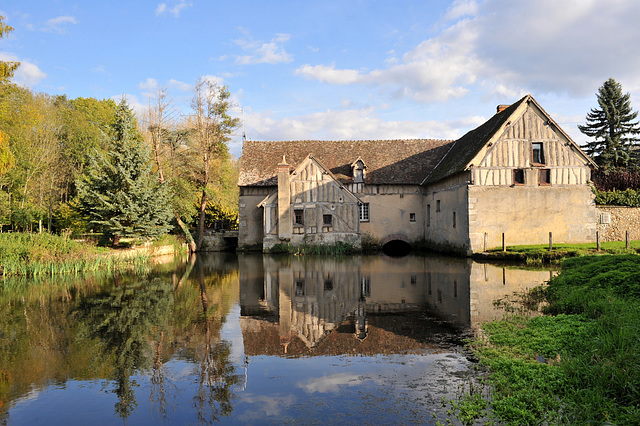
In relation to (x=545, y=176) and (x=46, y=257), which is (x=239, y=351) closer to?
(x=46, y=257)

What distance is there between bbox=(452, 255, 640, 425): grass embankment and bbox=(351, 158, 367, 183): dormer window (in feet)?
67.1

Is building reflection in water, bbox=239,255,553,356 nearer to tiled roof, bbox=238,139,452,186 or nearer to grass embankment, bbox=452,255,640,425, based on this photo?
grass embankment, bbox=452,255,640,425

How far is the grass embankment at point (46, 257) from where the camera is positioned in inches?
632

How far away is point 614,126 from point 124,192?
1486 inches

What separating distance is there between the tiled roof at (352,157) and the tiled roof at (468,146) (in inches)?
52.6

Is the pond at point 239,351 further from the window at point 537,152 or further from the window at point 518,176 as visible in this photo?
the window at point 537,152

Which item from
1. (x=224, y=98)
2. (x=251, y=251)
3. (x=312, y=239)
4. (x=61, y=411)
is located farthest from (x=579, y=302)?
(x=224, y=98)

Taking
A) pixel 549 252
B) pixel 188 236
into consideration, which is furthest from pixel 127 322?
pixel 188 236

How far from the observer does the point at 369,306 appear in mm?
10094

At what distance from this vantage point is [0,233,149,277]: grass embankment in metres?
16.0

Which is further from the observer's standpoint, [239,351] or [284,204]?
[284,204]

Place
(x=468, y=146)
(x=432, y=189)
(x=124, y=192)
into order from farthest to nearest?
(x=432, y=189) < (x=468, y=146) < (x=124, y=192)

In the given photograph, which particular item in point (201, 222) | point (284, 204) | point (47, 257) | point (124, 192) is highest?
point (124, 192)

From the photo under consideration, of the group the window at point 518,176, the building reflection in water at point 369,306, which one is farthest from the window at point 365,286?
the window at point 518,176
